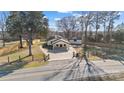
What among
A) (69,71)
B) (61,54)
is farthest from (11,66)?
(69,71)

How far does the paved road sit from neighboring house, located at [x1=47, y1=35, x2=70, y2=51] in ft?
0.74

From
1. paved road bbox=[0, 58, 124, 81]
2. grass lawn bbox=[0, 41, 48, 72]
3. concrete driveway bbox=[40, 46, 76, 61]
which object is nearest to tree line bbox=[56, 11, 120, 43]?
concrete driveway bbox=[40, 46, 76, 61]

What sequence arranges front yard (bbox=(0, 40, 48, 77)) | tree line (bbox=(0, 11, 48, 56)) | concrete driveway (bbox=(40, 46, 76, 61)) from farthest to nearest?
concrete driveway (bbox=(40, 46, 76, 61)), front yard (bbox=(0, 40, 48, 77)), tree line (bbox=(0, 11, 48, 56))

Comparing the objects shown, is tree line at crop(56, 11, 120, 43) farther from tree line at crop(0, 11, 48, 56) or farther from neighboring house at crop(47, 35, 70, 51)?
tree line at crop(0, 11, 48, 56)

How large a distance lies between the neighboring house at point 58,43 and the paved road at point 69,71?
23 cm

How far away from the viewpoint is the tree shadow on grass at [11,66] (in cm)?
430

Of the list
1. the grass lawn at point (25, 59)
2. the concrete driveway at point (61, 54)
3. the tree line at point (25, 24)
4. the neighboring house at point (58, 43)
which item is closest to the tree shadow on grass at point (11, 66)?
the grass lawn at point (25, 59)

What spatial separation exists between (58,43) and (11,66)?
0.87 metres

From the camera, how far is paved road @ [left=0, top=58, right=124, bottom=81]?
14.1 feet

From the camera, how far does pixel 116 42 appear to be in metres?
4.41

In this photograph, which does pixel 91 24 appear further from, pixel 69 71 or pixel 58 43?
pixel 69 71
